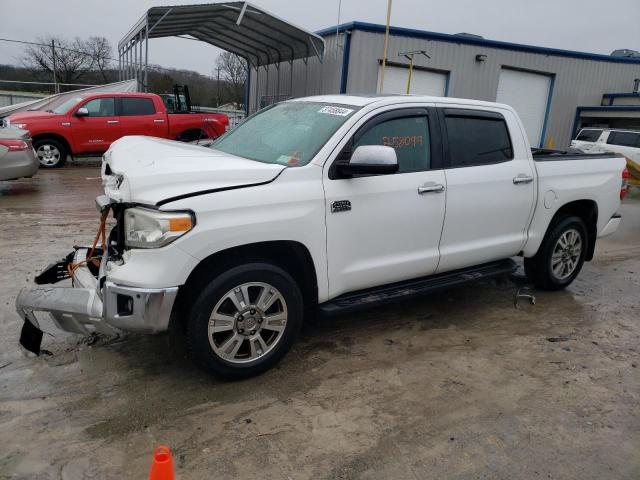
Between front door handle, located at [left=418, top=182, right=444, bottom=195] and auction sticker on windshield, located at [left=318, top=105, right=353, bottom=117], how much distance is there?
2.58 feet

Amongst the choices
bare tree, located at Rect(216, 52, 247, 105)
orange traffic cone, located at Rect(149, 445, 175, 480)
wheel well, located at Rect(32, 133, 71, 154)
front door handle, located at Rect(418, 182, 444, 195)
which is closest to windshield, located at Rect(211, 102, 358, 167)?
front door handle, located at Rect(418, 182, 444, 195)

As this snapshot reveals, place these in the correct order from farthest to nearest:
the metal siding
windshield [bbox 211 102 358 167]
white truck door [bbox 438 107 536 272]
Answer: the metal siding → white truck door [bbox 438 107 536 272] → windshield [bbox 211 102 358 167]

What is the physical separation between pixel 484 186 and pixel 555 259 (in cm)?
156

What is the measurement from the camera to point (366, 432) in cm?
297

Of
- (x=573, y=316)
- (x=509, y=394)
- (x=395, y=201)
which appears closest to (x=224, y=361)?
(x=395, y=201)

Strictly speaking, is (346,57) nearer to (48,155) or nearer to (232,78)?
(48,155)

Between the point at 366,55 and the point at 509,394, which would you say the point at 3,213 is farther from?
the point at 366,55

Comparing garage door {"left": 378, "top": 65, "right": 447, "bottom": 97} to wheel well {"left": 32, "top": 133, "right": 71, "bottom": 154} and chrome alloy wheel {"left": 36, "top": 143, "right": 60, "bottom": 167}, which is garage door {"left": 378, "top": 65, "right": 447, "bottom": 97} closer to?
wheel well {"left": 32, "top": 133, "right": 71, "bottom": 154}

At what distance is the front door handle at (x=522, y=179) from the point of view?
4.61 m

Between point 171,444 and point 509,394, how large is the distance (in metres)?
2.18

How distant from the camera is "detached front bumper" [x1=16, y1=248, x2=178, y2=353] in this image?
2914 millimetres

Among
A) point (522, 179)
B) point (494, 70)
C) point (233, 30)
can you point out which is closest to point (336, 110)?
point (522, 179)

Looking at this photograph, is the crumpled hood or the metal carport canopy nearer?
the crumpled hood

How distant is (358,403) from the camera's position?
3.26 metres
